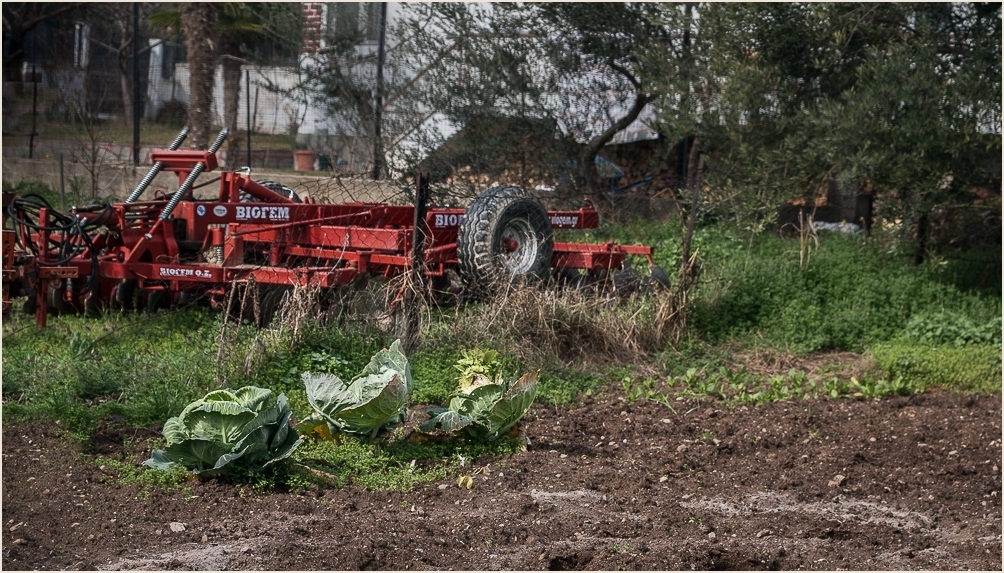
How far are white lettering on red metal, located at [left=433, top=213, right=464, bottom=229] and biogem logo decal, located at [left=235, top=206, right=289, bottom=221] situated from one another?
4.45 feet

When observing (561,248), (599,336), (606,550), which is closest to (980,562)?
(606,550)

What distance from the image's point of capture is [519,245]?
9.88 m

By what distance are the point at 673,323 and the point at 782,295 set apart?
1.94 m

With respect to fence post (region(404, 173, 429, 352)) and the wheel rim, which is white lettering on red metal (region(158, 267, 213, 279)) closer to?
fence post (region(404, 173, 429, 352))

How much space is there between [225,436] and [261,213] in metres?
4.30

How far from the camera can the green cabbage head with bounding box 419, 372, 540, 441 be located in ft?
21.0

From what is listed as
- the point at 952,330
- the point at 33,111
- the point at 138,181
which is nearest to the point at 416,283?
the point at 952,330

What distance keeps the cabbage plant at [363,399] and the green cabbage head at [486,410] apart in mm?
284

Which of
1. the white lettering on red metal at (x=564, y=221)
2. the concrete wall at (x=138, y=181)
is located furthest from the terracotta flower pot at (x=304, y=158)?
the white lettering on red metal at (x=564, y=221)

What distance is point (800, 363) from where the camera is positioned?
32.3ft

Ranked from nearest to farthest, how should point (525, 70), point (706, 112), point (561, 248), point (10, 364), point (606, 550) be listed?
1. point (606, 550)
2. point (10, 364)
3. point (561, 248)
4. point (706, 112)
5. point (525, 70)

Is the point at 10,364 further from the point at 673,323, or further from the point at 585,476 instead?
the point at 673,323

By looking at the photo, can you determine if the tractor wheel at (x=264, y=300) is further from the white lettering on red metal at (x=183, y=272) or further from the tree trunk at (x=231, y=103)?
the tree trunk at (x=231, y=103)

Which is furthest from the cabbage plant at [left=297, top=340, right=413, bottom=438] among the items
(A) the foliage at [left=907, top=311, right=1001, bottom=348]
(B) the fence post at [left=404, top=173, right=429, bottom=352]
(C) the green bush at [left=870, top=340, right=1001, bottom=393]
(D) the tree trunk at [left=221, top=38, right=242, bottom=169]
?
(D) the tree trunk at [left=221, top=38, right=242, bottom=169]
